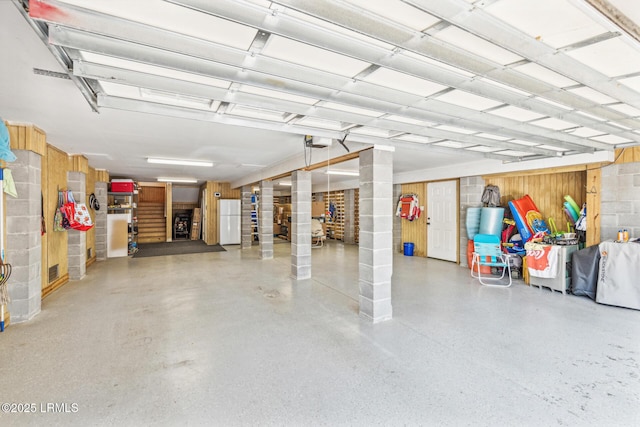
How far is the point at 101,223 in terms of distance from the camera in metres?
7.45

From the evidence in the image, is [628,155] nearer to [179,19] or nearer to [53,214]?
[179,19]

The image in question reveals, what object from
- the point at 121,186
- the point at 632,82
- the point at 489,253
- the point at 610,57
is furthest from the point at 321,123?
the point at 121,186

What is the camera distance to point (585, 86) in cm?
207

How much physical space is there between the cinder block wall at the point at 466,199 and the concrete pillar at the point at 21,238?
299 inches

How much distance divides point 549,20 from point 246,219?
9.39 metres

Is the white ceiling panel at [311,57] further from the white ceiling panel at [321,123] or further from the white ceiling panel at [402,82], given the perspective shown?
the white ceiling panel at [321,123]

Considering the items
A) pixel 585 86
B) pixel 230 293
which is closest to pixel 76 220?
pixel 230 293

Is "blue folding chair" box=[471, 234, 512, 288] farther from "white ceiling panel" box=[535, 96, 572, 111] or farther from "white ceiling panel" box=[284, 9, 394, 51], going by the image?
"white ceiling panel" box=[284, 9, 394, 51]

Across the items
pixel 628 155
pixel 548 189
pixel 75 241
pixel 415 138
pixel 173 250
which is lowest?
pixel 173 250

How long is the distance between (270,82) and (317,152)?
277cm

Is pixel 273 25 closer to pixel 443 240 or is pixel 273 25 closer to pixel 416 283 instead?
pixel 416 283

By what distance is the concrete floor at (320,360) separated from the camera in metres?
A: 1.88

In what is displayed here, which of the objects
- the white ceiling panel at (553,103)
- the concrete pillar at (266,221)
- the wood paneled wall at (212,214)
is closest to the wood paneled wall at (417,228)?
the concrete pillar at (266,221)

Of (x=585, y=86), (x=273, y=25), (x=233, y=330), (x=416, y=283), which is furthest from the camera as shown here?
(x=416, y=283)
